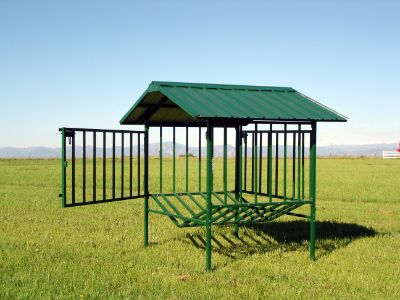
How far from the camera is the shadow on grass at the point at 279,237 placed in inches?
373

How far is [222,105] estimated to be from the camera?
8.18 meters

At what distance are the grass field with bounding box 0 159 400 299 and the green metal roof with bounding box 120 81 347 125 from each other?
2408 mm

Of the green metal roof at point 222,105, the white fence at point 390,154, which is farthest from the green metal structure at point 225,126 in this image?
the white fence at point 390,154

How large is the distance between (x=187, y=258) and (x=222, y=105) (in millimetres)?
2689

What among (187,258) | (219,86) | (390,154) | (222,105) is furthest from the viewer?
(390,154)

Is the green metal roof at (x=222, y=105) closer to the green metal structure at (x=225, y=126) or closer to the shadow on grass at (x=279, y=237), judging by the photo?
the green metal structure at (x=225, y=126)

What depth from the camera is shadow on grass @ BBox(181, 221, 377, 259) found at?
9.47 m

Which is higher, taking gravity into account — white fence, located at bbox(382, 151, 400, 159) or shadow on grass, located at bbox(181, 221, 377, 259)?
white fence, located at bbox(382, 151, 400, 159)

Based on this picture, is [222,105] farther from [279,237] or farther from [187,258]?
[279,237]

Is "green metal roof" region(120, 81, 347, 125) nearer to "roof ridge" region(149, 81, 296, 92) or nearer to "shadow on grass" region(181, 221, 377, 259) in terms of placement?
"roof ridge" region(149, 81, 296, 92)

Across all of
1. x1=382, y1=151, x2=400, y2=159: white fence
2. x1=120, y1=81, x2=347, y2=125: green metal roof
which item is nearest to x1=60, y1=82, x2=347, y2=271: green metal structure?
x1=120, y1=81, x2=347, y2=125: green metal roof

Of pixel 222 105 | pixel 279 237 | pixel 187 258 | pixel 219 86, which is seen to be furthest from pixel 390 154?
pixel 222 105

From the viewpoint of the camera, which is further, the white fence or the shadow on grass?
the white fence

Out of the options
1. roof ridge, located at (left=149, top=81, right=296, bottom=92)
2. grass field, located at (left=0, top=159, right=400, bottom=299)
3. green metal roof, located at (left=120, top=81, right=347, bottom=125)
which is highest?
roof ridge, located at (left=149, top=81, right=296, bottom=92)
